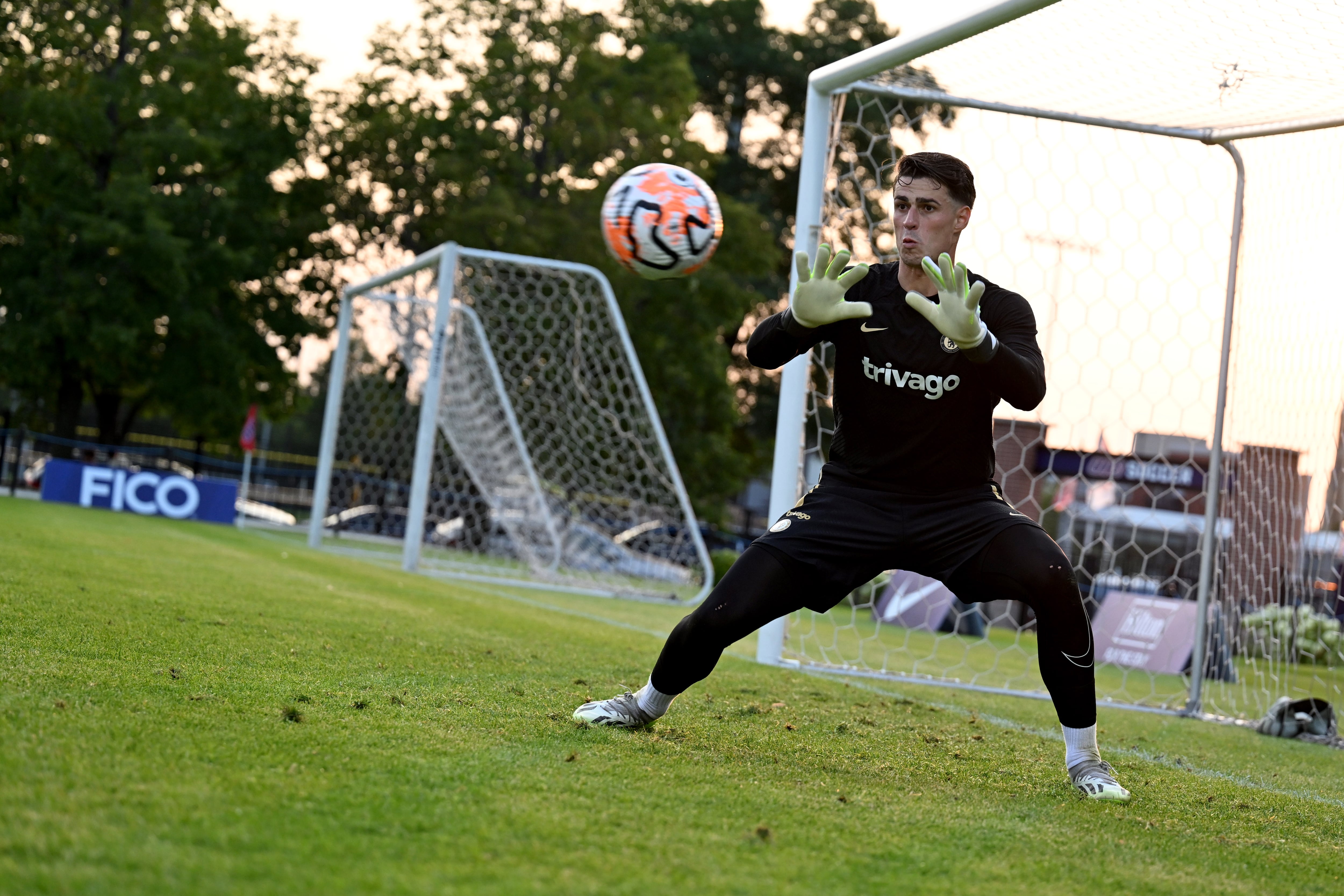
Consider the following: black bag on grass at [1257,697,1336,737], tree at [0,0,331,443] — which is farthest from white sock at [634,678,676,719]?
tree at [0,0,331,443]

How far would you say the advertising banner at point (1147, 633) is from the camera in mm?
11609

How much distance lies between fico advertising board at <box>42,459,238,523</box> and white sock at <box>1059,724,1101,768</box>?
1729 centimetres

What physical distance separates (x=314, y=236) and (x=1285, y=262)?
79.0 ft

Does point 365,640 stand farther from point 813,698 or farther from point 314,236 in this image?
point 314,236

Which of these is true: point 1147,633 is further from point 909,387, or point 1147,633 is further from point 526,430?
point 909,387

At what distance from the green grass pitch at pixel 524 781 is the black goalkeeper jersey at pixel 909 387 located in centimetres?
94

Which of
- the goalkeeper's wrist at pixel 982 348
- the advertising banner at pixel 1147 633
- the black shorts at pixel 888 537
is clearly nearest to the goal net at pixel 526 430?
the advertising banner at pixel 1147 633

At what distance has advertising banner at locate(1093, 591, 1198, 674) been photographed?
11609 millimetres

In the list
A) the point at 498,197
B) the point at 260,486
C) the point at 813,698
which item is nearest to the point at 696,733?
the point at 813,698

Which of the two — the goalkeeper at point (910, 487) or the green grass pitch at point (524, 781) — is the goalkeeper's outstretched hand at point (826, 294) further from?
the green grass pitch at point (524, 781)

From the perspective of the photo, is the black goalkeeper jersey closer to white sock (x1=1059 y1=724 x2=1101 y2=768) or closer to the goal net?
white sock (x1=1059 y1=724 x2=1101 y2=768)

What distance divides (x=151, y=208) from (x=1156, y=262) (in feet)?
66.5

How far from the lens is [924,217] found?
4.11m

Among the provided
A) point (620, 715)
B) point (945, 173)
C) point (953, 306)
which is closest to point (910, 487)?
point (953, 306)
